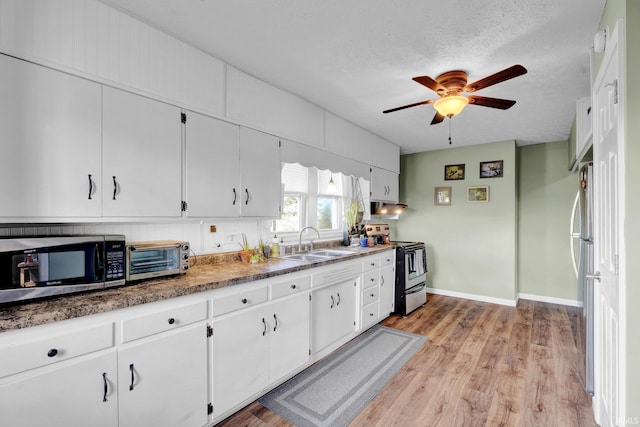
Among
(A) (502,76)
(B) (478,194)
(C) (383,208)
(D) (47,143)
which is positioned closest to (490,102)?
(A) (502,76)

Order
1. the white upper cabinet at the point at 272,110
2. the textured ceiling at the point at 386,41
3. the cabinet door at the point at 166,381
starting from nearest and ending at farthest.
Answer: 1. the cabinet door at the point at 166,381
2. the textured ceiling at the point at 386,41
3. the white upper cabinet at the point at 272,110

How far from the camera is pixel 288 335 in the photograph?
7.88 ft

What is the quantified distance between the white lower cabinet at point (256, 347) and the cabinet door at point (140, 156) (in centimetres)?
87

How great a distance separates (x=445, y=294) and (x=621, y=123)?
4272mm

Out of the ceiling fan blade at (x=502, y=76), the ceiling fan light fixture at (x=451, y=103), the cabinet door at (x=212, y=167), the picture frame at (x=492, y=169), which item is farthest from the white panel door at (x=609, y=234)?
the picture frame at (x=492, y=169)

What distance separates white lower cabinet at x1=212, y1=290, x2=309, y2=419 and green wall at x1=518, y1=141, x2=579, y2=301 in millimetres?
4155

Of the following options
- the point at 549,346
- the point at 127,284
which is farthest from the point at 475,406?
the point at 127,284

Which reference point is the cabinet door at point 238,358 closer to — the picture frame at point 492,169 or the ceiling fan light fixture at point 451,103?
the ceiling fan light fixture at point 451,103

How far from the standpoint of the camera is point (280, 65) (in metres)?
2.45

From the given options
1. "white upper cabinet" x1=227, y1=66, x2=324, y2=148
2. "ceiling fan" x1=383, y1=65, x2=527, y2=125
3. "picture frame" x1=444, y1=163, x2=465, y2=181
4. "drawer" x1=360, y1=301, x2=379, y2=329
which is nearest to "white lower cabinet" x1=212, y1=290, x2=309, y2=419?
"drawer" x1=360, y1=301, x2=379, y2=329

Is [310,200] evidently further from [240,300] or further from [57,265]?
[57,265]

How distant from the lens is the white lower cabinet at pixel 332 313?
109 inches

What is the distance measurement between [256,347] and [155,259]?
90cm

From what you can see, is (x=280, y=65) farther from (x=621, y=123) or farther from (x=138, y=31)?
(x=621, y=123)
